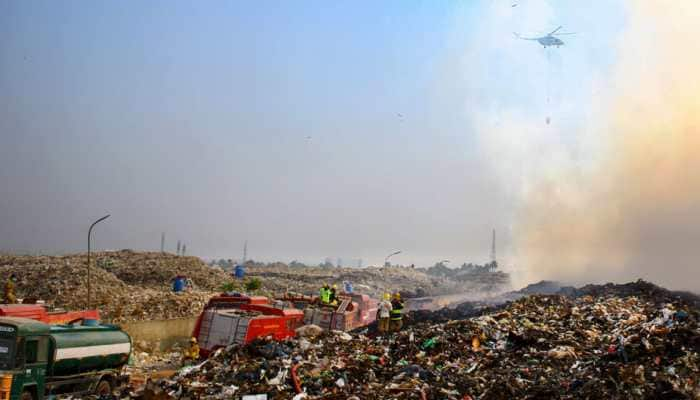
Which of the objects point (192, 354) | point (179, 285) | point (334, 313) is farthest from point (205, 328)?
point (179, 285)

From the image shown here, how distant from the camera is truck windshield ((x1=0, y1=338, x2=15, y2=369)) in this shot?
953cm

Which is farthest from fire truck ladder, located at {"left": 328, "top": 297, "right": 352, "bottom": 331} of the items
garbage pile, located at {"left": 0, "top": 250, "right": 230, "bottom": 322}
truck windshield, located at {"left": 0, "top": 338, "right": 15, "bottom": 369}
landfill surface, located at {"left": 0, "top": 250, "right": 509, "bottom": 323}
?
garbage pile, located at {"left": 0, "top": 250, "right": 230, "bottom": 322}

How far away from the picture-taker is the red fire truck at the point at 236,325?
1541 cm

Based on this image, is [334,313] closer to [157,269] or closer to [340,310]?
[340,310]

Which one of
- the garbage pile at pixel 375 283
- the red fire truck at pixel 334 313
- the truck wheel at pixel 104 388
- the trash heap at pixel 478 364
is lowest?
the garbage pile at pixel 375 283

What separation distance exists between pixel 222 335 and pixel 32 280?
72.6ft

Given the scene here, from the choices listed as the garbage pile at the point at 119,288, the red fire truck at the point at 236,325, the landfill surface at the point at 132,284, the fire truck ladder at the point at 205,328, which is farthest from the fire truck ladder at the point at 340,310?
the garbage pile at the point at 119,288

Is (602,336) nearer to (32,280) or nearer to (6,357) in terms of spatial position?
(6,357)

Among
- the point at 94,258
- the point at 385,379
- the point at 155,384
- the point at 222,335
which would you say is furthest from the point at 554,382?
the point at 94,258

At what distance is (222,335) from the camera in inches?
611

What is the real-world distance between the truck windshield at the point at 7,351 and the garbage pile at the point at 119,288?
59.4ft

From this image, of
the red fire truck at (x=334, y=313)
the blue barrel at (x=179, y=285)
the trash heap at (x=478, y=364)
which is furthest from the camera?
the blue barrel at (x=179, y=285)

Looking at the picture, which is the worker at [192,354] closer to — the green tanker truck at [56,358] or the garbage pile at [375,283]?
the green tanker truck at [56,358]

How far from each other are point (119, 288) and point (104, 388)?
2169cm
